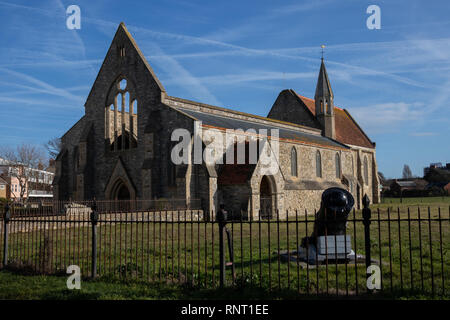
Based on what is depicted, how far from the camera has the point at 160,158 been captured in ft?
86.3

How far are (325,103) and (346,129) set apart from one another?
6.20 m

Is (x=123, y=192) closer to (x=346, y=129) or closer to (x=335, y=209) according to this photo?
(x=335, y=209)

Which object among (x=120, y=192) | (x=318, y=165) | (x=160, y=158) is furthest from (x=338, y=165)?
(x=120, y=192)

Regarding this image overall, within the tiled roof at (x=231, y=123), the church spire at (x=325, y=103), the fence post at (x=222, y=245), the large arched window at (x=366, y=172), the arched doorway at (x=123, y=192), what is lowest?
the fence post at (x=222, y=245)

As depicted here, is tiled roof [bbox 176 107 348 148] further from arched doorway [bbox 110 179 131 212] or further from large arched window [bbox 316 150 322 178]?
arched doorway [bbox 110 179 131 212]

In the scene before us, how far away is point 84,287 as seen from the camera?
7.73 meters

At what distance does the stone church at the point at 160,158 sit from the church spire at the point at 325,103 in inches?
177

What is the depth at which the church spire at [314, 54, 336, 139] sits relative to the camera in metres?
43.6

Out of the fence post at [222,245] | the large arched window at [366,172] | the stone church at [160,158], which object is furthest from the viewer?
the large arched window at [366,172]

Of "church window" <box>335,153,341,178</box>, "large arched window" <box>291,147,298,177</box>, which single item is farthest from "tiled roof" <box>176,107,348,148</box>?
"church window" <box>335,153,341,178</box>

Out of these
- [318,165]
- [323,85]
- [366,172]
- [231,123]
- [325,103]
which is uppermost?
[323,85]

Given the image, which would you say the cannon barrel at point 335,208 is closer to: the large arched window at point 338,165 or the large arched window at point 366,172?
the large arched window at point 338,165

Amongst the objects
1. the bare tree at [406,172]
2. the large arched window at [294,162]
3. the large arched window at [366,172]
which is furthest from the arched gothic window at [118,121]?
the bare tree at [406,172]

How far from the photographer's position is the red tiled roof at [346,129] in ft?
149
